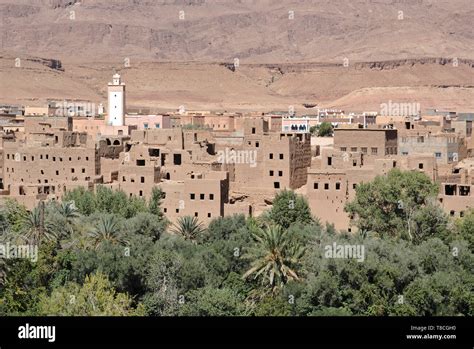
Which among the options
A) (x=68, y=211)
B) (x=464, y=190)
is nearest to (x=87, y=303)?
(x=68, y=211)

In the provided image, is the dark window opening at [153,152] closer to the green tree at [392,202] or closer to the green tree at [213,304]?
the green tree at [392,202]

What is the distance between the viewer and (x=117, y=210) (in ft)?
112

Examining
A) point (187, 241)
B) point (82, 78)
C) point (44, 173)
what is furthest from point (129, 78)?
point (187, 241)

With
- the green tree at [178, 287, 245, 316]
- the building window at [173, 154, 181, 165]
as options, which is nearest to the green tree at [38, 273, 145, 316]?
the green tree at [178, 287, 245, 316]

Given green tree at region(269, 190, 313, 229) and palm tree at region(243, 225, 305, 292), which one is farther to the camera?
green tree at region(269, 190, 313, 229)

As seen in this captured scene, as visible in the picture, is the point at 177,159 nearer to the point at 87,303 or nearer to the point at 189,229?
the point at 189,229

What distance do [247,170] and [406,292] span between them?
45.3ft

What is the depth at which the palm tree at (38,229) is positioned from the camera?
28.4 m

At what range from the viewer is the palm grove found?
23109 mm

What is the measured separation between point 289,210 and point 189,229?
3118 mm

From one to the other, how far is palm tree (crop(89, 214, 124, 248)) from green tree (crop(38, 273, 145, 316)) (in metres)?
5.48

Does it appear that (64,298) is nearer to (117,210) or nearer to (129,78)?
(117,210)

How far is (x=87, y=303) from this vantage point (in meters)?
20.6

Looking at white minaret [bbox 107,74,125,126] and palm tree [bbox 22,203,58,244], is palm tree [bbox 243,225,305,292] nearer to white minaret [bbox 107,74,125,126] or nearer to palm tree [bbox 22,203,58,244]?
palm tree [bbox 22,203,58,244]
